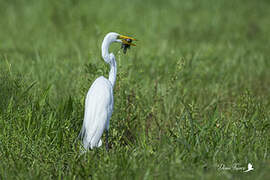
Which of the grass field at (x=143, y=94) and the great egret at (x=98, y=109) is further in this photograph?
the great egret at (x=98, y=109)

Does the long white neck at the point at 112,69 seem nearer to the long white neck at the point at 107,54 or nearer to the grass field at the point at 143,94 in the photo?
the long white neck at the point at 107,54

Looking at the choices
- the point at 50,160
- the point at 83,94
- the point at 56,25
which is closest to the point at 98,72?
the point at 83,94

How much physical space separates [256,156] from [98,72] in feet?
5.32

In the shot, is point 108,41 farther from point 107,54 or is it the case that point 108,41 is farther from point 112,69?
point 112,69

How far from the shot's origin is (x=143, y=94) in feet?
13.2

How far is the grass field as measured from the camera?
7.98 feet

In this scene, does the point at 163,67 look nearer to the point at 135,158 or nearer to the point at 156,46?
the point at 156,46

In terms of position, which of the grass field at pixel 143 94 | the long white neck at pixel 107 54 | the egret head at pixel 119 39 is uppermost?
the egret head at pixel 119 39

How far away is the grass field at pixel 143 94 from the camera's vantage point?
95.7 inches

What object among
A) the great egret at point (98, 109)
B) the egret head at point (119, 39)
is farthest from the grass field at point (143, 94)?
the egret head at point (119, 39)

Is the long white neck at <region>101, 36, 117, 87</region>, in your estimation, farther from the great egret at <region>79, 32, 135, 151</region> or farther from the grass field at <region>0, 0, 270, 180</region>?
the grass field at <region>0, 0, 270, 180</region>

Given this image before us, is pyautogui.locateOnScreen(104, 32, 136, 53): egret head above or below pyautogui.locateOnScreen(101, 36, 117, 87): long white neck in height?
above

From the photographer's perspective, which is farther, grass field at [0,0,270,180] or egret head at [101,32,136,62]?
egret head at [101,32,136,62]

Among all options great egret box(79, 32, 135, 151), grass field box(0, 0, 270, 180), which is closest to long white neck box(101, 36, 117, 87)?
great egret box(79, 32, 135, 151)
